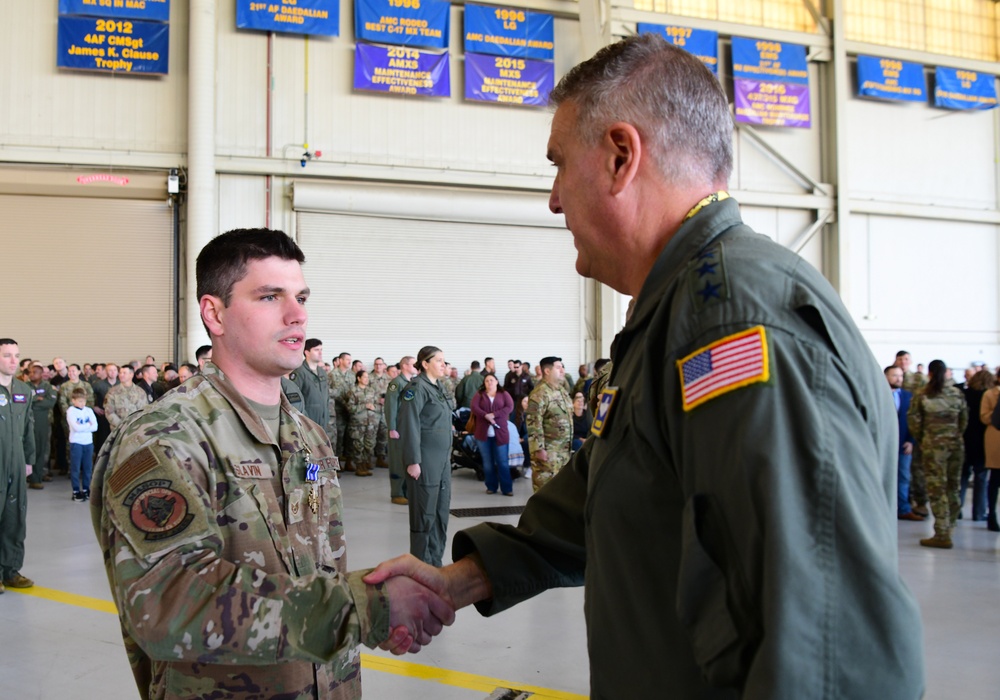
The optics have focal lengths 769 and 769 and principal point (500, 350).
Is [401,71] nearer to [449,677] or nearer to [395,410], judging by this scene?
[395,410]

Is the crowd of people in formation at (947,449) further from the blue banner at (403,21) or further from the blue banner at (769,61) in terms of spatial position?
the blue banner at (403,21)

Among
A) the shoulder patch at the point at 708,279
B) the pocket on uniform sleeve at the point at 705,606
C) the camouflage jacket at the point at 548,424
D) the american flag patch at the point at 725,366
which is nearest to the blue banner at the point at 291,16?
the camouflage jacket at the point at 548,424

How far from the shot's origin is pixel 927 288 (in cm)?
1711

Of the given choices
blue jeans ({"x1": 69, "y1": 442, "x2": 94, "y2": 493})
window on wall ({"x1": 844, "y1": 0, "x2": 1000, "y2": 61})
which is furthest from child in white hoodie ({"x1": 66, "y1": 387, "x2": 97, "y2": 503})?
window on wall ({"x1": 844, "y1": 0, "x2": 1000, "y2": 61})

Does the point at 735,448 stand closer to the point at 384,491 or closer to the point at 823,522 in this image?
the point at 823,522

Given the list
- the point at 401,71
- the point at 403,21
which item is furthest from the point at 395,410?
the point at 403,21

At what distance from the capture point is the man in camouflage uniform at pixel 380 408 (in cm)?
1309

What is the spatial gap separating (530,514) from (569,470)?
5.3 inches

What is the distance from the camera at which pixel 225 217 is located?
1382cm

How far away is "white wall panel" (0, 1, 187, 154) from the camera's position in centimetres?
1337

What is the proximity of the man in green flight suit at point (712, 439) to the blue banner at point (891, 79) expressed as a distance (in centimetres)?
1766

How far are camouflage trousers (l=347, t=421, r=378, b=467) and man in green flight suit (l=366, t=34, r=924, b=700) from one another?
11.3 m

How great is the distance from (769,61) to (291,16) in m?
9.43

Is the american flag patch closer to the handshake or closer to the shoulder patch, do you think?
the shoulder patch
